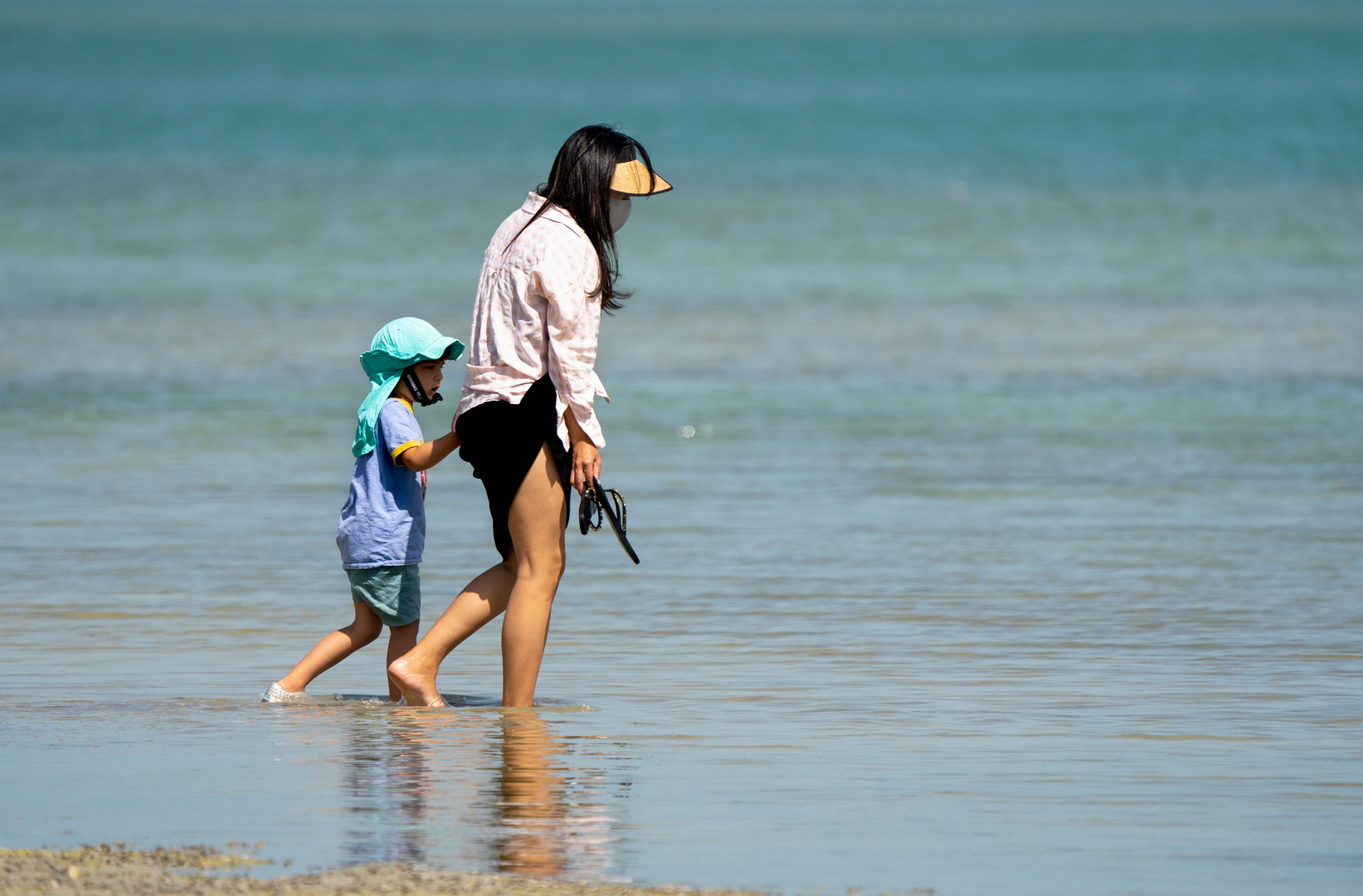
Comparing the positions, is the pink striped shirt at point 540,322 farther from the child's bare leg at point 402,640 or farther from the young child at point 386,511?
the child's bare leg at point 402,640

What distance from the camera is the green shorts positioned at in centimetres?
592

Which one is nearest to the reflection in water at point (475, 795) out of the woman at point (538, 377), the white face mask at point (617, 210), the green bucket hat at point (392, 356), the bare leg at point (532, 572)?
the bare leg at point (532, 572)

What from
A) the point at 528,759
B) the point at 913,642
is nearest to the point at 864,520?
the point at 913,642

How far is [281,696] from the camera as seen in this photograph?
584 centimetres

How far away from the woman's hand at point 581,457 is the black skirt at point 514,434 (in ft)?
0.12

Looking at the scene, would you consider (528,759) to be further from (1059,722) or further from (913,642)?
(913,642)

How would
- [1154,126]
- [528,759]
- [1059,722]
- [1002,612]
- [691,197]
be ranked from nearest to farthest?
1. [528,759]
2. [1059,722]
3. [1002,612]
4. [691,197]
5. [1154,126]

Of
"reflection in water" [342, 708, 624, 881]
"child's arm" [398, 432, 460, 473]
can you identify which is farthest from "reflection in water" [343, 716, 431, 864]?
"child's arm" [398, 432, 460, 473]

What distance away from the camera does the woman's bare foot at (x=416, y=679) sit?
5.73 metres

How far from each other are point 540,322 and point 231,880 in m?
1.94

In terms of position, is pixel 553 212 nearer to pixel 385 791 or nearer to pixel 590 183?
pixel 590 183

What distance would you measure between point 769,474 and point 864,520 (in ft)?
4.85

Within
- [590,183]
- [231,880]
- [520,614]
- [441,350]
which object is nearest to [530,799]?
[231,880]

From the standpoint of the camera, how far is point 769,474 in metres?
10.7
